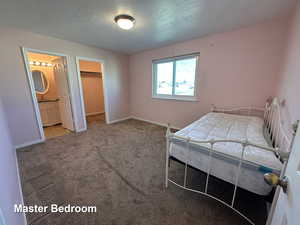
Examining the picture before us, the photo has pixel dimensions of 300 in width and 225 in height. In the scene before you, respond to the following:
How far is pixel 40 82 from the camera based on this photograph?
3793 millimetres

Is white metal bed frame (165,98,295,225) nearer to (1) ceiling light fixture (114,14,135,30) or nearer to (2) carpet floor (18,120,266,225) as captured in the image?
(2) carpet floor (18,120,266,225)

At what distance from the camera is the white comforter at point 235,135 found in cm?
103

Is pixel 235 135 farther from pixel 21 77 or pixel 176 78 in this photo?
pixel 21 77

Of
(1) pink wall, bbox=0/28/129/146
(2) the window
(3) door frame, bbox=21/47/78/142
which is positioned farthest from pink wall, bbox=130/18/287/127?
(3) door frame, bbox=21/47/78/142

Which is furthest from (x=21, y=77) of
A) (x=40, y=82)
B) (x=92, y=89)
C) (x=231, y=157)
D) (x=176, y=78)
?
(x=231, y=157)

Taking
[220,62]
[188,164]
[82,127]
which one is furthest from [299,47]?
[82,127]

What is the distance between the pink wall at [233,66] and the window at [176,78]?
0.17m

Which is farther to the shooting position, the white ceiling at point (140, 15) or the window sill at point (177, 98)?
the window sill at point (177, 98)

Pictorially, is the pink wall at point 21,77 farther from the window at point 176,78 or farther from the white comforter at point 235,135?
the white comforter at point 235,135

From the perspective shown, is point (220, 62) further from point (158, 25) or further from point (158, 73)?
point (158, 73)

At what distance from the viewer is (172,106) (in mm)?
3650

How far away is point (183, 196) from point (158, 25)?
2742 millimetres

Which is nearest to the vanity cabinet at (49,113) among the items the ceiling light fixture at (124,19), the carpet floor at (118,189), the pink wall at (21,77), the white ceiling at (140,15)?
the pink wall at (21,77)

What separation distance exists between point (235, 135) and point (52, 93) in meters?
5.14
